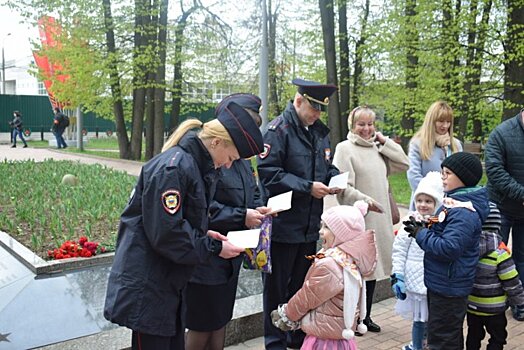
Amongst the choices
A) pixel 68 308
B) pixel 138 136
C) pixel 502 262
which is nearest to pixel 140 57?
pixel 138 136

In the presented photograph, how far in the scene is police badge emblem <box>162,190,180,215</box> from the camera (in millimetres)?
2328

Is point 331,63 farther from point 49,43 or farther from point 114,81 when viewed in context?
point 49,43

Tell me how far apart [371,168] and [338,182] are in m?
0.70

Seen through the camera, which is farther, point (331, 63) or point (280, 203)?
point (331, 63)

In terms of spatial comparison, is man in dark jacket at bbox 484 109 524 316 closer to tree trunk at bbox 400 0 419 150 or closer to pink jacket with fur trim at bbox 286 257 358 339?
pink jacket with fur trim at bbox 286 257 358 339

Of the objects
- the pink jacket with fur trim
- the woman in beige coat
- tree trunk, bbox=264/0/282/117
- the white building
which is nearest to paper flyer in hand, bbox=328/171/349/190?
the woman in beige coat

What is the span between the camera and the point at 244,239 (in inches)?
110

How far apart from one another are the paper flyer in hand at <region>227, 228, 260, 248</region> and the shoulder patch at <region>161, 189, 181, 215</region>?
51cm

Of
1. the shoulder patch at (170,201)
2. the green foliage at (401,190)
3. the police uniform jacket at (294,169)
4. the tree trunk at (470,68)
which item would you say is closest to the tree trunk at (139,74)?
the green foliage at (401,190)

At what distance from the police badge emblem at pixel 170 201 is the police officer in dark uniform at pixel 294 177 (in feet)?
4.96

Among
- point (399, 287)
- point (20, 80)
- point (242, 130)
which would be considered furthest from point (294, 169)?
point (20, 80)

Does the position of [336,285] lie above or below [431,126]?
below

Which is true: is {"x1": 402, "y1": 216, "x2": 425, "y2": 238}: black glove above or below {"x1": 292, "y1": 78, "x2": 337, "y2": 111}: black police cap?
below

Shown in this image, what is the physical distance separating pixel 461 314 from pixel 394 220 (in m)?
1.40
